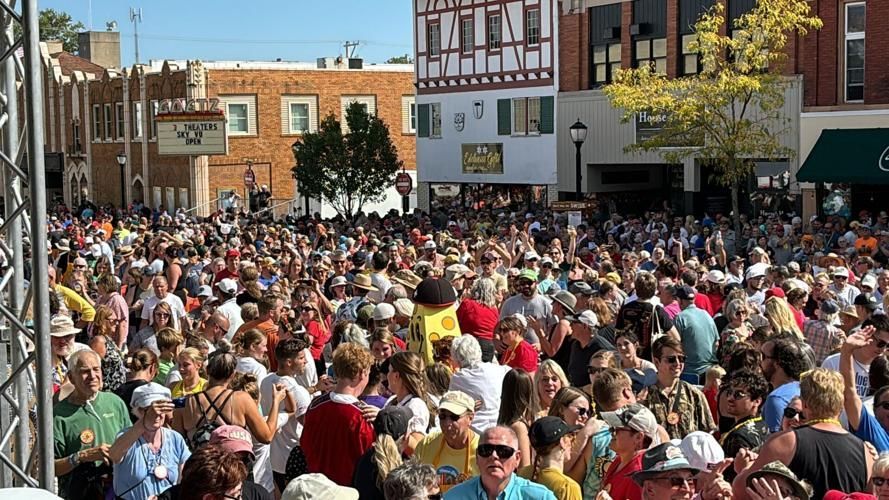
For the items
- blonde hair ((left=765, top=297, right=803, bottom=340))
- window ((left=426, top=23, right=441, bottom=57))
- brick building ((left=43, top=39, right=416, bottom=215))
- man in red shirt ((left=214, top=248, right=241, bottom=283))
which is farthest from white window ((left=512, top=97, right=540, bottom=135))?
blonde hair ((left=765, top=297, right=803, bottom=340))

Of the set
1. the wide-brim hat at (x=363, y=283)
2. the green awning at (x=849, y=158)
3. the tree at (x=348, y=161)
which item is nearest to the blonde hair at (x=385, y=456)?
the wide-brim hat at (x=363, y=283)

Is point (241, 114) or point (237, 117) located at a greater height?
point (241, 114)

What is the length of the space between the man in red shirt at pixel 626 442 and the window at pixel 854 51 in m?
22.3

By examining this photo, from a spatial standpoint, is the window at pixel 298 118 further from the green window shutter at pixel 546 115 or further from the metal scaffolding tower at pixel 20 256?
the metal scaffolding tower at pixel 20 256

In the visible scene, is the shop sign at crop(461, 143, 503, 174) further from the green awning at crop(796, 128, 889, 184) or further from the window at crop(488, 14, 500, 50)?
the green awning at crop(796, 128, 889, 184)

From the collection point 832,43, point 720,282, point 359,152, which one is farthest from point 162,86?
point 720,282

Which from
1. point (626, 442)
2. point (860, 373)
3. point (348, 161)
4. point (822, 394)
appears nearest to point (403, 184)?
point (348, 161)

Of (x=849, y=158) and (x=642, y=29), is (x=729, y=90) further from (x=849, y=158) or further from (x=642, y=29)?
(x=642, y=29)

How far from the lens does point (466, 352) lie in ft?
26.2

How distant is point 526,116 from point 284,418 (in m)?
28.7

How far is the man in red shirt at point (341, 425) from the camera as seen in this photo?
6934 millimetres

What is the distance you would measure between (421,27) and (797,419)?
112 feet

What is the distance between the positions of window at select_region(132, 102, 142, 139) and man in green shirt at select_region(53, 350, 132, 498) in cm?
4435

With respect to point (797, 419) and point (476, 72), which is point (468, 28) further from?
point (797, 419)
